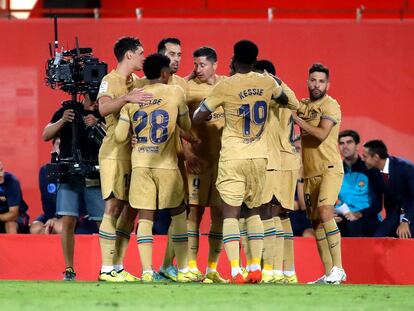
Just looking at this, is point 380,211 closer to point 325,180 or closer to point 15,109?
point 325,180

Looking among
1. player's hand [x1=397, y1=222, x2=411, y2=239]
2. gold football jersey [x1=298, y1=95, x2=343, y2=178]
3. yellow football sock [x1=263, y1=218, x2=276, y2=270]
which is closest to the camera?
yellow football sock [x1=263, y1=218, x2=276, y2=270]

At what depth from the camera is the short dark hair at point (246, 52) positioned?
11016 millimetres

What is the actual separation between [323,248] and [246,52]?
2.55 m

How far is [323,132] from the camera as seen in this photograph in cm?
1218

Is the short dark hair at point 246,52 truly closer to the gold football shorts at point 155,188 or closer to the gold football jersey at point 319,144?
the gold football shorts at point 155,188

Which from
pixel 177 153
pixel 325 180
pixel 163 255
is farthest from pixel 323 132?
pixel 163 255

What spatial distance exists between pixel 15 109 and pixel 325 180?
4842 millimetres

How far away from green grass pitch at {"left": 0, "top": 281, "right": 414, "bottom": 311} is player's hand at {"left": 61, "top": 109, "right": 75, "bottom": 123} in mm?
1791

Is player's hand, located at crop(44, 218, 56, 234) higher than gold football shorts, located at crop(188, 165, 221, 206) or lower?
lower

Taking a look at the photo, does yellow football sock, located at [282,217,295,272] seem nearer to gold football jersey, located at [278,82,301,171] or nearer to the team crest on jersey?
gold football jersey, located at [278,82,301,171]

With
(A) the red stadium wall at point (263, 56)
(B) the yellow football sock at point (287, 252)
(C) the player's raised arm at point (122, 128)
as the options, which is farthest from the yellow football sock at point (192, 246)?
(A) the red stadium wall at point (263, 56)

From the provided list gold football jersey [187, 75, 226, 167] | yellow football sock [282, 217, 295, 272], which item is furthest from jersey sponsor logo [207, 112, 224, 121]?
yellow football sock [282, 217, 295, 272]

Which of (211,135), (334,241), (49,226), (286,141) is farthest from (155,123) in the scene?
(49,226)

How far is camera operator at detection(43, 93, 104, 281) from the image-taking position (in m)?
12.1
